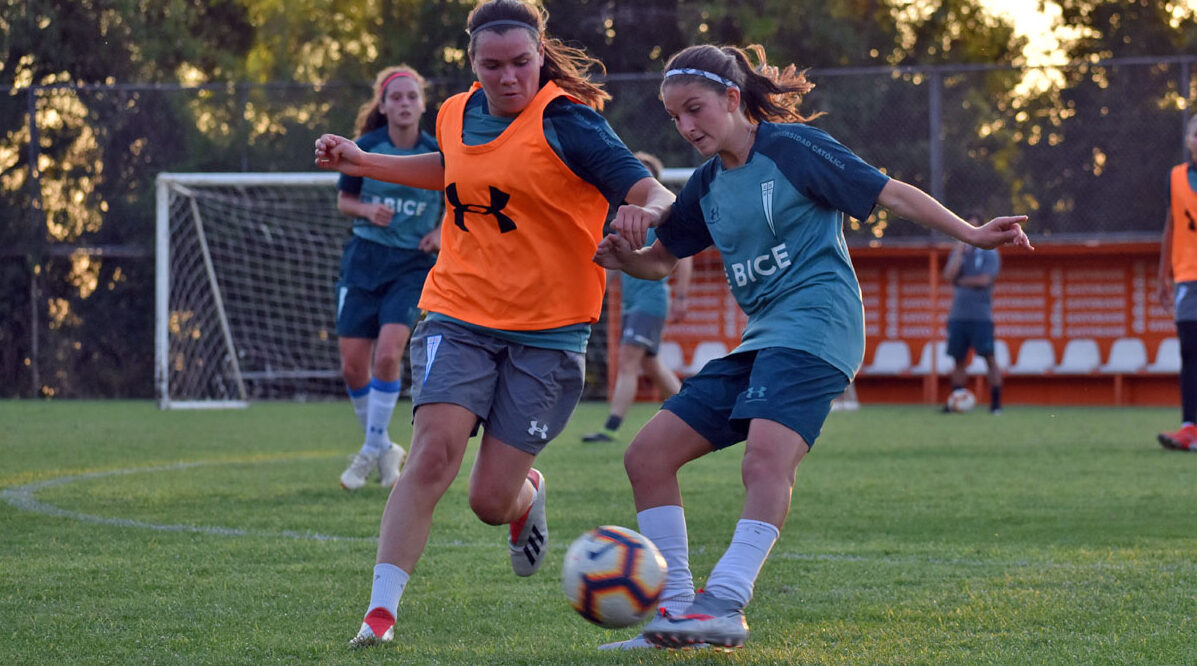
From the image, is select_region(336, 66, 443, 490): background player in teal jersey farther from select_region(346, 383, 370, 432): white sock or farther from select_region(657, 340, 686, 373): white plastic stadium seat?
select_region(657, 340, 686, 373): white plastic stadium seat

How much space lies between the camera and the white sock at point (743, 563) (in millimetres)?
3355

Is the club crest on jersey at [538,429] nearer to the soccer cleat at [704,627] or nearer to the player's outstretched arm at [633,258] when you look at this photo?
the player's outstretched arm at [633,258]

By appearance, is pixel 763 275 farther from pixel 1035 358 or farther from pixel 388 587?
pixel 1035 358

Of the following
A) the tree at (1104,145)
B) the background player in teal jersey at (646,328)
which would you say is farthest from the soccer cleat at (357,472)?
the tree at (1104,145)

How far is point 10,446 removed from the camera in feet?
32.8

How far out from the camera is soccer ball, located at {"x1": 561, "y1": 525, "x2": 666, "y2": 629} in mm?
3375

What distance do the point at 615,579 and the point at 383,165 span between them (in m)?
1.60

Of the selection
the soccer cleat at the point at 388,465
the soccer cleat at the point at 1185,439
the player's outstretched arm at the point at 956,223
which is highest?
the player's outstretched arm at the point at 956,223

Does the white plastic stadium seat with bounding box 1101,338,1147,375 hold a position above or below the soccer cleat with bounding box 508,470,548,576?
below

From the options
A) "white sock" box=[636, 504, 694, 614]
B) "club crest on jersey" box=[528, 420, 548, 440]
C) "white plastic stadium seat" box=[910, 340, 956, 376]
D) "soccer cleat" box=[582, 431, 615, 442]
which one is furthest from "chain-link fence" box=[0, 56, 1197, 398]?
"white sock" box=[636, 504, 694, 614]

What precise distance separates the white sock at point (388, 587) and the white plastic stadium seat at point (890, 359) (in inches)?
675

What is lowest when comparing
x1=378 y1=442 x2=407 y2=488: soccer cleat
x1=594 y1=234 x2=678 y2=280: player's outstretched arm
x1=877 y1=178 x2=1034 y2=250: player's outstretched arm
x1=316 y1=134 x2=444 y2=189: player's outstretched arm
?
x1=378 y1=442 x2=407 y2=488: soccer cleat

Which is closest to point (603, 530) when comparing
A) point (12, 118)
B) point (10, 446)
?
point (10, 446)

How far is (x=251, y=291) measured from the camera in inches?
697
